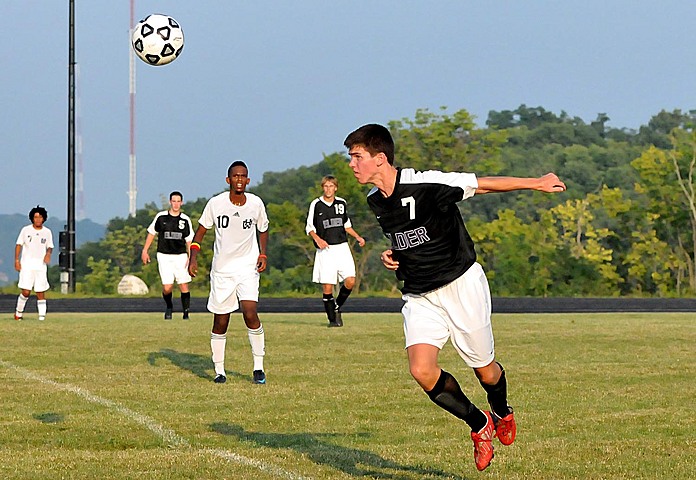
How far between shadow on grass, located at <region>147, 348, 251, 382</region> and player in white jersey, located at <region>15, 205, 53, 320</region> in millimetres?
8005

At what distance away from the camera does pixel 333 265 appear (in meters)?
20.5

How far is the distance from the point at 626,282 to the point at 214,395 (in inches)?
1364

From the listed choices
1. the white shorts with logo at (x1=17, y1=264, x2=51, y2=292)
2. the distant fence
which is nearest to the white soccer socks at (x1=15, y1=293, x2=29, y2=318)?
the white shorts with logo at (x1=17, y1=264, x2=51, y2=292)

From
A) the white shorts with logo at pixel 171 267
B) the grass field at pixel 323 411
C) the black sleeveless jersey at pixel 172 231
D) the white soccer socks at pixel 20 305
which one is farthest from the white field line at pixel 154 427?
the white soccer socks at pixel 20 305

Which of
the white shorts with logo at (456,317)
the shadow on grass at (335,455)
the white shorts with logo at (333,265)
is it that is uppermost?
the white shorts with logo at (333,265)

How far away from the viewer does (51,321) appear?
22750mm

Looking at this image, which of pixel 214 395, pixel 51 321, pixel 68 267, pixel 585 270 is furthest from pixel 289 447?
pixel 585 270

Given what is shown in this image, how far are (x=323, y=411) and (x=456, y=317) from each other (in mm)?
3203

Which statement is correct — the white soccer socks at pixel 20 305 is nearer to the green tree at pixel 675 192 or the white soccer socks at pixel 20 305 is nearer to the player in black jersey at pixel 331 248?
the player in black jersey at pixel 331 248

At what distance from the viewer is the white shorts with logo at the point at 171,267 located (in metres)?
23.1

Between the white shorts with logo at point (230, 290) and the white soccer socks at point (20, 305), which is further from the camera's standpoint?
the white soccer socks at point (20, 305)

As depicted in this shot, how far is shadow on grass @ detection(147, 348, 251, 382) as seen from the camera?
509 inches

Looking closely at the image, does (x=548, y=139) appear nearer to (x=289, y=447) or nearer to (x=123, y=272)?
(x=123, y=272)

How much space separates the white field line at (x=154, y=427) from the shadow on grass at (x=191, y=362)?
1592 mm
